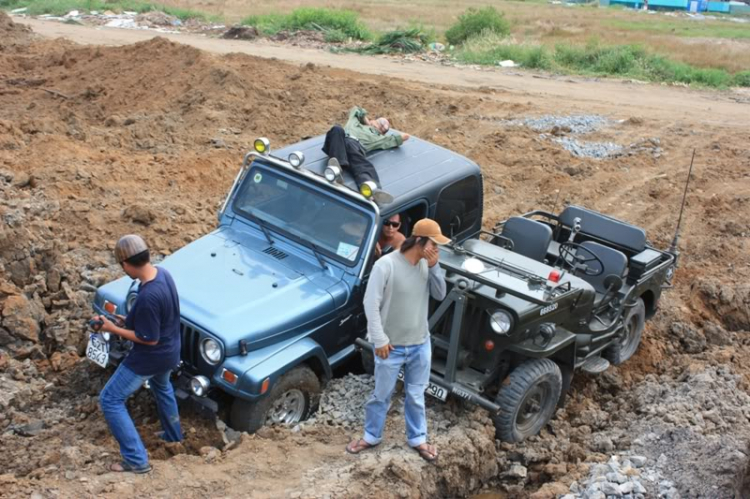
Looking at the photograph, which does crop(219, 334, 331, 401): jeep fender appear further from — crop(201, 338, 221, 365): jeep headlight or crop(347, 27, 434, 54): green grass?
crop(347, 27, 434, 54): green grass

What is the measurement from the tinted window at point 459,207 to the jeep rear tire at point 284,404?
6.70ft

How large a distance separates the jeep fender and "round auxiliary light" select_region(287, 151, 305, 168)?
1612 millimetres

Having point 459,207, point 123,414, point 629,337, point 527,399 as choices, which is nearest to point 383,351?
point 527,399

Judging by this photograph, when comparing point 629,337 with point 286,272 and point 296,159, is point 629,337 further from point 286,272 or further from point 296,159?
point 296,159

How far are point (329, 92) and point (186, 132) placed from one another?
11.3 feet

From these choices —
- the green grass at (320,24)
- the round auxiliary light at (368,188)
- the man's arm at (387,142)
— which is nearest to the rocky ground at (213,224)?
the round auxiliary light at (368,188)

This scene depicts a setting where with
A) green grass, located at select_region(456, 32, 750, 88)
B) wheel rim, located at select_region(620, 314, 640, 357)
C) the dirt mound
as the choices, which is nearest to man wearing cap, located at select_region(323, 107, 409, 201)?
wheel rim, located at select_region(620, 314, 640, 357)

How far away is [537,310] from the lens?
6250 millimetres

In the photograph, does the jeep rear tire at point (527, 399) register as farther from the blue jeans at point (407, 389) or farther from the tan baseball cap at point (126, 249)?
the tan baseball cap at point (126, 249)

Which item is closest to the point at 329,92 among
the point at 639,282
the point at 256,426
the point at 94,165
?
the point at 94,165

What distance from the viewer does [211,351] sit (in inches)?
232

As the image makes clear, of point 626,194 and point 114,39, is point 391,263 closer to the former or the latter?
point 626,194

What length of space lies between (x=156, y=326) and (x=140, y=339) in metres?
0.14

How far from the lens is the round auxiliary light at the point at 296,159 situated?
6.98 meters
